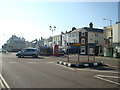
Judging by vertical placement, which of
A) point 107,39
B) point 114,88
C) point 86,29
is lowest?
point 114,88

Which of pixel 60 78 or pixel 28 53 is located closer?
pixel 60 78

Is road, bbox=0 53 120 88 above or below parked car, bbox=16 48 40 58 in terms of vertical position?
below

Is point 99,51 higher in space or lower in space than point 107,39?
lower

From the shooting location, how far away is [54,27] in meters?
53.7

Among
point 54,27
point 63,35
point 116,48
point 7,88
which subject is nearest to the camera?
point 7,88

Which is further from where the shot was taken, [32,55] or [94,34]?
[94,34]

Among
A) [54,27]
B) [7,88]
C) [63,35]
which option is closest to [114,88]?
[7,88]

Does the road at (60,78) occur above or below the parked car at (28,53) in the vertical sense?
below

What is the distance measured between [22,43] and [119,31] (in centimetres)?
10776

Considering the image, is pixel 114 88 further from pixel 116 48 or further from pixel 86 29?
pixel 86 29

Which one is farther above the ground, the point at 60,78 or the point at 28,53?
the point at 28,53

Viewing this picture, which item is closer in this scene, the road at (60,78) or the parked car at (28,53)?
the road at (60,78)

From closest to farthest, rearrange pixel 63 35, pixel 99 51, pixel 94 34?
pixel 99 51, pixel 94 34, pixel 63 35

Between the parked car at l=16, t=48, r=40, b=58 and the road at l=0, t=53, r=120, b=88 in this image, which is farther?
the parked car at l=16, t=48, r=40, b=58
